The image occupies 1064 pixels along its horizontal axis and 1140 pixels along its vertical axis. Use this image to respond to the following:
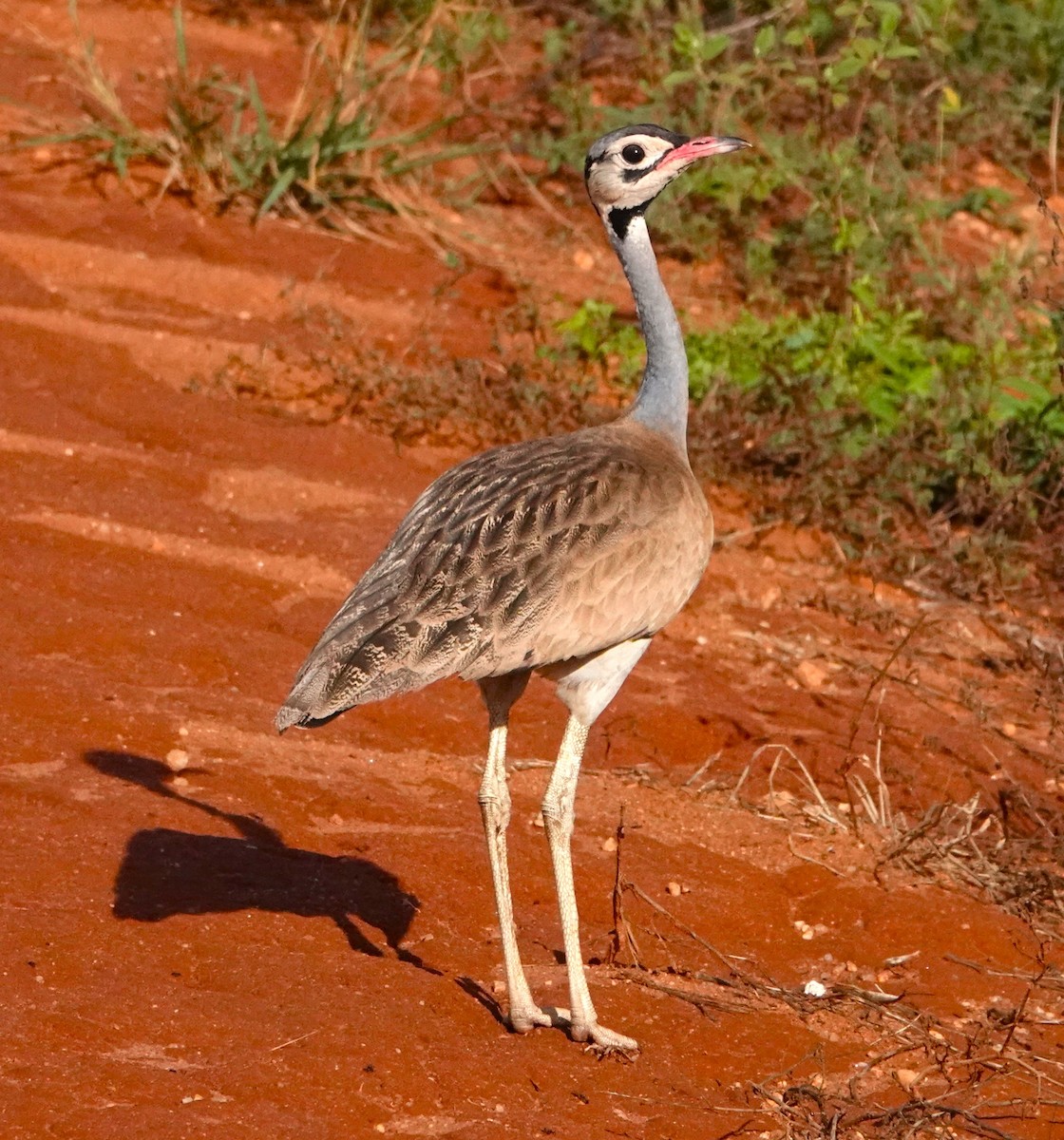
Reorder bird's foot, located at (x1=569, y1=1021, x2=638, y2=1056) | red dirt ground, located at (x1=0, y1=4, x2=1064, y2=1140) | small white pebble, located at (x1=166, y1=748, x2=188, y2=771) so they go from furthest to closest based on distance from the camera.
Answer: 1. small white pebble, located at (x1=166, y1=748, x2=188, y2=771)
2. bird's foot, located at (x1=569, y1=1021, x2=638, y2=1056)
3. red dirt ground, located at (x1=0, y1=4, x2=1064, y2=1140)

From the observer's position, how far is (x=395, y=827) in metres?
5.07

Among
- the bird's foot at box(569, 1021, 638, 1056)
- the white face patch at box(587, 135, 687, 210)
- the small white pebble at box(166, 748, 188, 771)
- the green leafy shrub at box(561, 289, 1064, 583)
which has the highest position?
the white face patch at box(587, 135, 687, 210)

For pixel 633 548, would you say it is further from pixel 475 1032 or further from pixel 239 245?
pixel 239 245

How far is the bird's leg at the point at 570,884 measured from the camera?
407 centimetres

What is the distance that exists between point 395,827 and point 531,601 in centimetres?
123

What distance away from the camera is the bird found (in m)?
3.92

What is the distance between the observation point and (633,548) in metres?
4.32

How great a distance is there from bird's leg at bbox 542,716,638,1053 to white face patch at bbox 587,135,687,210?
148 centimetres

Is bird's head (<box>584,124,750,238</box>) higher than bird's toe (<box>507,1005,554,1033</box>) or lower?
higher

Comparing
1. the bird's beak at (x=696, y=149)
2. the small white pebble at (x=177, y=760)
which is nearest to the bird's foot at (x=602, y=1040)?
the small white pebble at (x=177, y=760)

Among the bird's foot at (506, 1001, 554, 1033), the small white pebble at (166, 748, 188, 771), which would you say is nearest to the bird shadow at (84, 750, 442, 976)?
the small white pebble at (166, 748, 188, 771)

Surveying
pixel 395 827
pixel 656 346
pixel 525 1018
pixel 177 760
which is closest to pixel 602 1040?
pixel 525 1018

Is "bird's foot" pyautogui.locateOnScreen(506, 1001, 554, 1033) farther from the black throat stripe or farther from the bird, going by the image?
the black throat stripe

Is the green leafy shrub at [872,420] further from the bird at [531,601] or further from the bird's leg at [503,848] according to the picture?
the bird's leg at [503,848]
